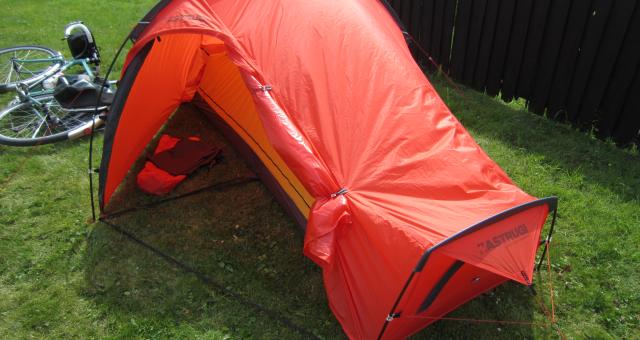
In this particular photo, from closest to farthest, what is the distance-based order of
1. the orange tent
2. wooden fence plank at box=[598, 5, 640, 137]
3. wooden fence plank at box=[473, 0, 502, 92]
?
the orange tent, wooden fence plank at box=[598, 5, 640, 137], wooden fence plank at box=[473, 0, 502, 92]

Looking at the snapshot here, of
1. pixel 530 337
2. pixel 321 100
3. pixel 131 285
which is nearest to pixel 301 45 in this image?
pixel 321 100

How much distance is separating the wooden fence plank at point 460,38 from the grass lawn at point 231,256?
127 centimetres

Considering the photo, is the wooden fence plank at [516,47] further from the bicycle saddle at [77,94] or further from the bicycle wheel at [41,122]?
the bicycle wheel at [41,122]

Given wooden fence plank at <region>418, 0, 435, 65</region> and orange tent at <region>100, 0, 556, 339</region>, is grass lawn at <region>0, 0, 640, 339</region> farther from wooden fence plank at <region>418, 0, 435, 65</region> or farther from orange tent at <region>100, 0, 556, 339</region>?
wooden fence plank at <region>418, 0, 435, 65</region>

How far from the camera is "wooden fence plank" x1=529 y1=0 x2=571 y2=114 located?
16.0 ft

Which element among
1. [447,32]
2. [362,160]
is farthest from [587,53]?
[362,160]

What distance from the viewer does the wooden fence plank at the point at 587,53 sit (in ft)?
15.0

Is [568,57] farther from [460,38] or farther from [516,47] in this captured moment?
[460,38]

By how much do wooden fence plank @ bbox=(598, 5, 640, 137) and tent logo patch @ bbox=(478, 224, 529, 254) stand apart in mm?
2776

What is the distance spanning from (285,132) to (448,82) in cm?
386

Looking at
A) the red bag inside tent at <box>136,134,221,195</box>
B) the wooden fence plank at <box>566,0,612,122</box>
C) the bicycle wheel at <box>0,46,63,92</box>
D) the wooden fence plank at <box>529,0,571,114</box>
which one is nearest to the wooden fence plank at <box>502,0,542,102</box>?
the wooden fence plank at <box>529,0,571,114</box>

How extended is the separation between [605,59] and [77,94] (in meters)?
5.72

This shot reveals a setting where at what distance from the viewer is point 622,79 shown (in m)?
4.63

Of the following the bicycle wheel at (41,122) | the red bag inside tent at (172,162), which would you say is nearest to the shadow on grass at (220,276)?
the red bag inside tent at (172,162)
